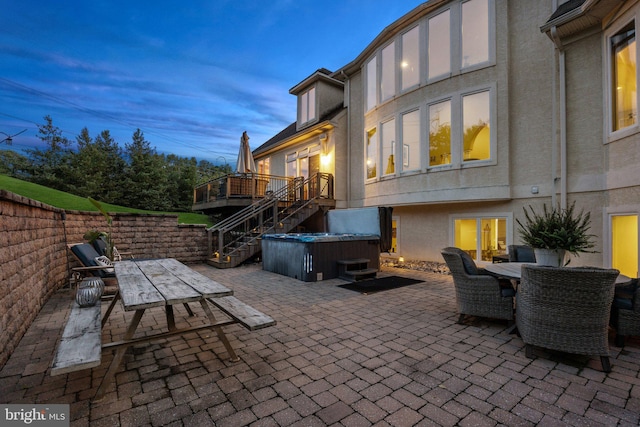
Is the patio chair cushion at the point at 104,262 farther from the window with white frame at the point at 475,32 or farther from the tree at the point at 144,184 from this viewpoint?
the tree at the point at 144,184

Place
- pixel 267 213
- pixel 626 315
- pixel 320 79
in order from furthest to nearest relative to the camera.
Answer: pixel 320 79 < pixel 267 213 < pixel 626 315

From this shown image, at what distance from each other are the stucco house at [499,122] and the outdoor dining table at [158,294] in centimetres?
739

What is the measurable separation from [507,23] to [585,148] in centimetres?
388

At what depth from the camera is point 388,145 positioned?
1022cm

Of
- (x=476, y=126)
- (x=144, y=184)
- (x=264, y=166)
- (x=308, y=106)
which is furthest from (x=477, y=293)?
(x=144, y=184)

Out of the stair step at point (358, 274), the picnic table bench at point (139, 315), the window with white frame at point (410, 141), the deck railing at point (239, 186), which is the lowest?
the stair step at point (358, 274)

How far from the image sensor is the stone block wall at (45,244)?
310 cm

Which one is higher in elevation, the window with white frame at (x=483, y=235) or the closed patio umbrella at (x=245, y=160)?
the closed patio umbrella at (x=245, y=160)

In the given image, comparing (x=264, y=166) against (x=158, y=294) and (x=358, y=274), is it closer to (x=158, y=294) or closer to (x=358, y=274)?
(x=358, y=274)

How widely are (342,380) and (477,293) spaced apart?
2.30m

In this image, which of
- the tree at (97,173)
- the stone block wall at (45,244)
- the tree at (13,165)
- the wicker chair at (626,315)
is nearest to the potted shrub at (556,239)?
the wicker chair at (626,315)

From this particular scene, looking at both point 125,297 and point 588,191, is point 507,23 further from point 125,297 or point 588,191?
point 125,297

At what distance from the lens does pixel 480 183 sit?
7.88 meters

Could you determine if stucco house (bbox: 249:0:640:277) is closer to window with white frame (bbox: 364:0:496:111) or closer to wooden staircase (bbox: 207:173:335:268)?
window with white frame (bbox: 364:0:496:111)
